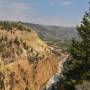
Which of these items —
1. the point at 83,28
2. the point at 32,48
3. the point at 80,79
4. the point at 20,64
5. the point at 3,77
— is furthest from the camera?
the point at 32,48

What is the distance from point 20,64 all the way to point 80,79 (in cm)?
6560

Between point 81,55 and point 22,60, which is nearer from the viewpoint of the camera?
point 81,55

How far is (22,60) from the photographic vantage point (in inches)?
4124

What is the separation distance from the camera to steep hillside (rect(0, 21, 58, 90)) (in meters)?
94.0

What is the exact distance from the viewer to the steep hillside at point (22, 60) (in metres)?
94.0

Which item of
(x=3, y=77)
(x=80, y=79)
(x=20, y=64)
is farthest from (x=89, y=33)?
(x=20, y=64)

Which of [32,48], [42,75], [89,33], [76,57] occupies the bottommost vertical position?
[42,75]

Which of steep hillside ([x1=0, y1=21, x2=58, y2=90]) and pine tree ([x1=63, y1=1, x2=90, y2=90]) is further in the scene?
steep hillside ([x1=0, y1=21, x2=58, y2=90])

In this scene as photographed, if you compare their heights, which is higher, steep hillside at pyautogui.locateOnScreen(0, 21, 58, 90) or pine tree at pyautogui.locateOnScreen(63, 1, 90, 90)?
pine tree at pyautogui.locateOnScreen(63, 1, 90, 90)

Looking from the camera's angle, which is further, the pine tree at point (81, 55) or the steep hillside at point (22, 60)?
the steep hillside at point (22, 60)

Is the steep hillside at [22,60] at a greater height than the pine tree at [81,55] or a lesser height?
lesser

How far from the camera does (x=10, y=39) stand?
112 meters

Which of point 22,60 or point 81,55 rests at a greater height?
point 81,55

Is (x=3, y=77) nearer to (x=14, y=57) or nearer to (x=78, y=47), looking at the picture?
(x=14, y=57)
